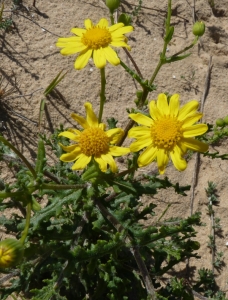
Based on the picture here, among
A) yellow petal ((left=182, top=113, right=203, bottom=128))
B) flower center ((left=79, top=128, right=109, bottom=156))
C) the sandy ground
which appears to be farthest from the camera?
the sandy ground

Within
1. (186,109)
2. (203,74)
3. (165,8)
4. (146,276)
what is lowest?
(146,276)

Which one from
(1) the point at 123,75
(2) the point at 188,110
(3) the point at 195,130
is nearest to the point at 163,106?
(2) the point at 188,110

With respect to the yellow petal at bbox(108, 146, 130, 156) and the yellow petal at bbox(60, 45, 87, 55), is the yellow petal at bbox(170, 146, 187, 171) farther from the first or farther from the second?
the yellow petal at bbox(60, 45, 87, 55)

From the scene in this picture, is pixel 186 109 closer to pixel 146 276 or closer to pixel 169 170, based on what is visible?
pixel 146 276

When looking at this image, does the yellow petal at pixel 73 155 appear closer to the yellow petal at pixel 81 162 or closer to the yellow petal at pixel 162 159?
the yellow petal at pixel 81 162

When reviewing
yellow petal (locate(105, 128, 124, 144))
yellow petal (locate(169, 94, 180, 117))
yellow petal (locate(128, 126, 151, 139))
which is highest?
yellow petal (locate(169, 94, 180, 117))

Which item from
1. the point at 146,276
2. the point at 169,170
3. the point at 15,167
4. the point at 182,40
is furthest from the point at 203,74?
the point at 146,276

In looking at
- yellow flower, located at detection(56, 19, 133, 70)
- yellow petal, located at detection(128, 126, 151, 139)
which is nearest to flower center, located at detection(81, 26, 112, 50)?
yellow flower, located at detection(56, 19, 133, 70)
